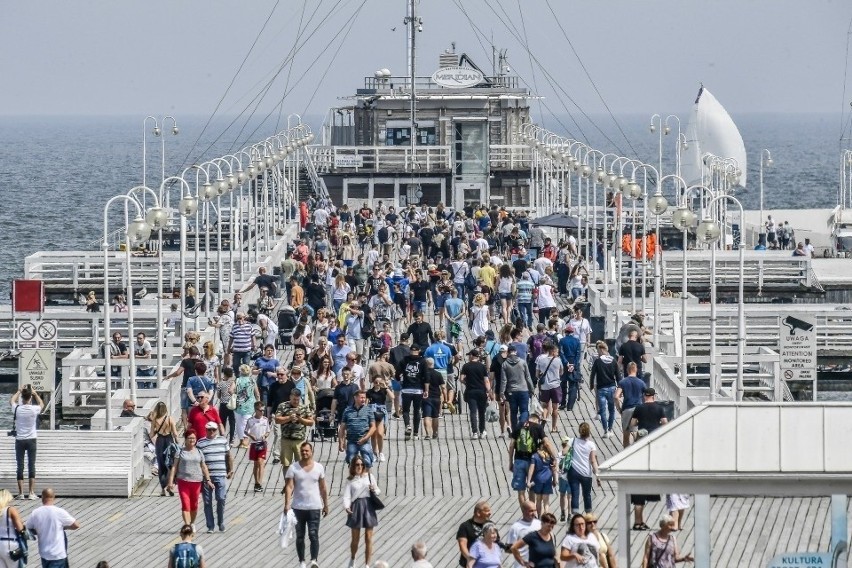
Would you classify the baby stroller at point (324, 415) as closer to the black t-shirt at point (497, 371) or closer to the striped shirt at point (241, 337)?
the black t-shirt at point (497, 371)

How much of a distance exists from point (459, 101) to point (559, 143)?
14.2m

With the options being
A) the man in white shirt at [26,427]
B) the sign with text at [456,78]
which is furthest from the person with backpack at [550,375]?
the sign with text at [456,78]

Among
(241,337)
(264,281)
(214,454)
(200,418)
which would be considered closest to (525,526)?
(214,454)

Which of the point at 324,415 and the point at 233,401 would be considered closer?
the point at 233,401

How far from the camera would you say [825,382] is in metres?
42.7

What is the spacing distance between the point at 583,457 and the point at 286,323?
531 inches

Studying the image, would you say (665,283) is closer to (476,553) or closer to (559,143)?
(559,143)

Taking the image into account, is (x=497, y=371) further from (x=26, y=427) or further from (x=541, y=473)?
(x=26, y=427)

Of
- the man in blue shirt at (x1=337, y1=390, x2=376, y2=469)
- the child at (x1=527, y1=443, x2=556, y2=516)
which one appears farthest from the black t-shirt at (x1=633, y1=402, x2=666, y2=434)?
the man in blue shirt at (x1=337, y1=390, x2=376, y2=469)

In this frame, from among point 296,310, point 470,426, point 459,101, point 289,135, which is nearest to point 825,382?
point 296,310

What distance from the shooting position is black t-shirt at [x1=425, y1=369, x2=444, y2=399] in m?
25.9

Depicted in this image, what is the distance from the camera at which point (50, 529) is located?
1828 centimetres

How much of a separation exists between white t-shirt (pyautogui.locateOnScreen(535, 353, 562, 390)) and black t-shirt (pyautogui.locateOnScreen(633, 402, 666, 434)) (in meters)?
3.56

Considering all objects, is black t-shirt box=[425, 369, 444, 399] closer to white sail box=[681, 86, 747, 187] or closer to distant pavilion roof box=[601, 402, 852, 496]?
distant pavilion roof box=[601, 402, 852, 496]
